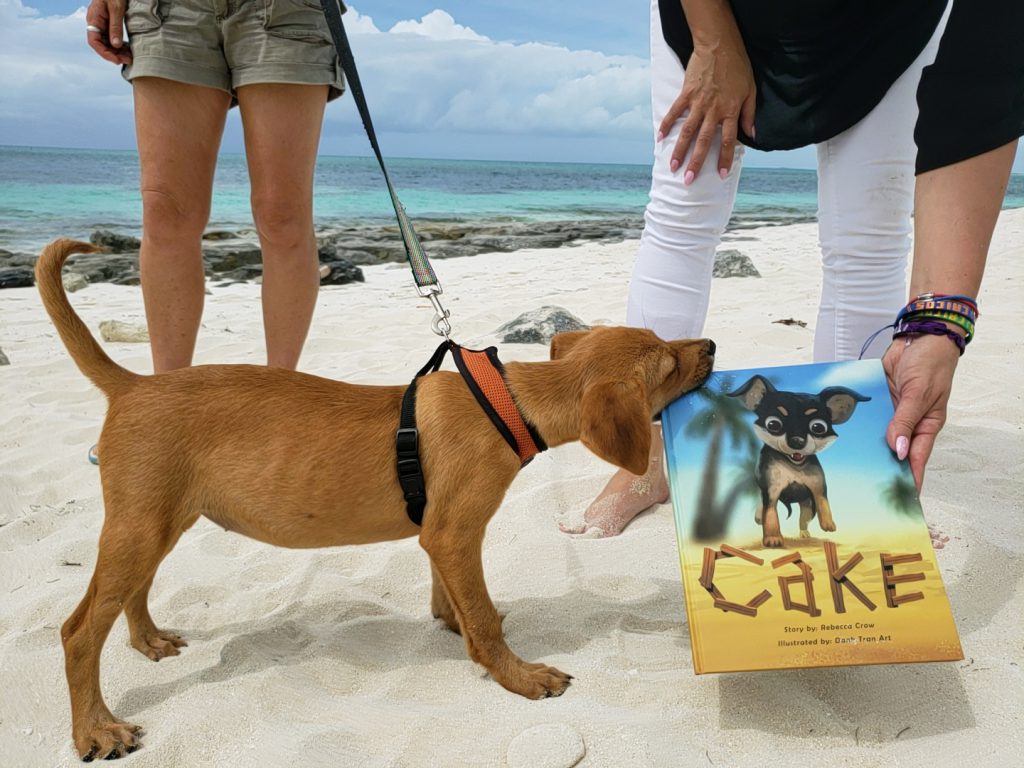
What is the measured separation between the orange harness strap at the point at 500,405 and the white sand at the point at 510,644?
70 centimetres

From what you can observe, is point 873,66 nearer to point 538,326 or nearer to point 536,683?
point 536,683

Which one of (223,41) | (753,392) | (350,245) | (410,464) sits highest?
(223,41)

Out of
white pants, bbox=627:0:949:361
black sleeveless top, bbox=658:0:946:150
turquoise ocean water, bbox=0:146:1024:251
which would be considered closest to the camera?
black sleeveless top, bbox=658:0:946:150

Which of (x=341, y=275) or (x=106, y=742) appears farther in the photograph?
(x=341, y=275)

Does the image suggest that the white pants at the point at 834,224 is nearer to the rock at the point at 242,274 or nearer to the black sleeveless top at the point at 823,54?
the black sleeveless top at the point at 823,54

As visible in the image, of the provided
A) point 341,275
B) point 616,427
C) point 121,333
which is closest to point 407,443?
point 616,427

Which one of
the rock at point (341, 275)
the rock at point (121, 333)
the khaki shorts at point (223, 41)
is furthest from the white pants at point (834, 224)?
the rock at point (341, 275)

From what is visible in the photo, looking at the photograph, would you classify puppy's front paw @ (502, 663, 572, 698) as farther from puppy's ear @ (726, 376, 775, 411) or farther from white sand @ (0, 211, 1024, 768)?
puppy's ear @ (726, 376, 775, 411)

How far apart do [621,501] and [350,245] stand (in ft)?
39.5

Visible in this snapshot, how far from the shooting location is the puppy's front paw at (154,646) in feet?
8.89

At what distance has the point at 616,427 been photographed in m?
2.37

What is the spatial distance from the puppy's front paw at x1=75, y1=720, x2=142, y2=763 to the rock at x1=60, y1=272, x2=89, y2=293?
28.4 ft

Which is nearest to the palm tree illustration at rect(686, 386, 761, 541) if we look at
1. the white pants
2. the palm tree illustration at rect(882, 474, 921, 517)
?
the palm tree illustration at rect(882, 474, 921, 517)

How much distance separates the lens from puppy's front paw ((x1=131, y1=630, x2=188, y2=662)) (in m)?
2.71
